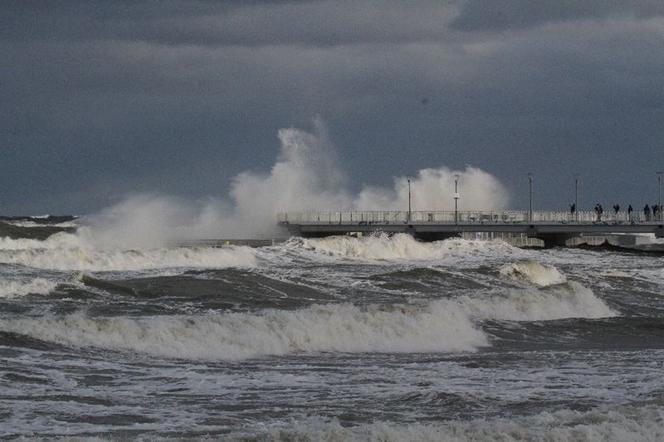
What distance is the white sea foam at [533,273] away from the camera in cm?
4919

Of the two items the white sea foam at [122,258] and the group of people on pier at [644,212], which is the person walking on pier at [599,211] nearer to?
the group of people on pier at [644,212]

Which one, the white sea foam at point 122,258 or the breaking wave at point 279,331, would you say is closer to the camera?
the breaking wave at point 279,331

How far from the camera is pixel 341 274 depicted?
46406 mm

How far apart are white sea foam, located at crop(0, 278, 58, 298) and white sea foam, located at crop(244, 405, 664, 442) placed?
55.4 feet

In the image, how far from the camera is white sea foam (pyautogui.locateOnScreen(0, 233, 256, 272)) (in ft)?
150

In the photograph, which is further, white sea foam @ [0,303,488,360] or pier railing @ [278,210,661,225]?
pier railing @ [278,210,661,225]

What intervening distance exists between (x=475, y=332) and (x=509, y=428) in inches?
578

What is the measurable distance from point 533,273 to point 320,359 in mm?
27893

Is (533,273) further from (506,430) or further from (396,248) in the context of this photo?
(506,430)

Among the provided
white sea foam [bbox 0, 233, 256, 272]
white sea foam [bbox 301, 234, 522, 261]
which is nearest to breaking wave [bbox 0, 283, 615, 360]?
white sea foam [bbox 0, 233, 256, 272]

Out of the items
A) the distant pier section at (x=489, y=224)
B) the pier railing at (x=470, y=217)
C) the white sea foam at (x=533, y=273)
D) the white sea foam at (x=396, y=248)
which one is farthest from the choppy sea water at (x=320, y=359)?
the pier railing at (x=470, y=217)

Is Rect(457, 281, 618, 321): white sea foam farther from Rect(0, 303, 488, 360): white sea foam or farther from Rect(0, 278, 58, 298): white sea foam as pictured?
Rect(0, 278, 58, 298): white sea foam

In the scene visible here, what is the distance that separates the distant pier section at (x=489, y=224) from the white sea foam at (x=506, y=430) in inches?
2314

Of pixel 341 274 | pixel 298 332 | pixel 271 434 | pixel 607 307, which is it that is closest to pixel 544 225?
pixel 341 274
